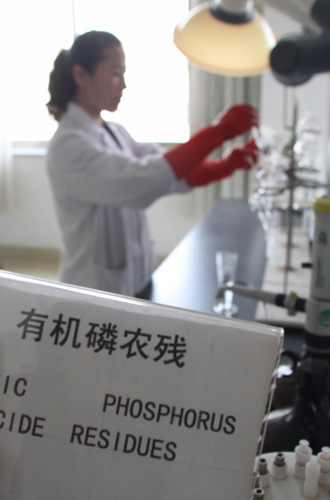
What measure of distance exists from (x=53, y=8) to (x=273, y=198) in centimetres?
288

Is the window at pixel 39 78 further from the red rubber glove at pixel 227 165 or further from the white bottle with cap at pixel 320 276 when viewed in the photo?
the white bottle with cap at pixel 320 276

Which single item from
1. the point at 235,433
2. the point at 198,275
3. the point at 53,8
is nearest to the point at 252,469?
the point at 235,433

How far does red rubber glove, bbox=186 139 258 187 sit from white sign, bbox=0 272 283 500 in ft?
4.58

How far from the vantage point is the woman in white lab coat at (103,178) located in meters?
1.32

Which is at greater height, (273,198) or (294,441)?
(273,198)

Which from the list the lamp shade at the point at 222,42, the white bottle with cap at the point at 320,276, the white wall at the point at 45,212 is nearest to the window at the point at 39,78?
the white wall at the point at 45,212

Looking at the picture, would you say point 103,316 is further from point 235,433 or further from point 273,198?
point 273,198

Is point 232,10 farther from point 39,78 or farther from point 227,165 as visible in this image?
point 39,78

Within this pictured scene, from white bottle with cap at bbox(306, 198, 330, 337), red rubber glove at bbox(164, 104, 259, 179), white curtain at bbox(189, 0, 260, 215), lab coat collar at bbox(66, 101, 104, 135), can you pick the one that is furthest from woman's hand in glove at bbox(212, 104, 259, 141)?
white curtain at bbox(189, 0, 260, 215)

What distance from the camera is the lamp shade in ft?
3.50

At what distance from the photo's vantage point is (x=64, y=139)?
1.36 metres

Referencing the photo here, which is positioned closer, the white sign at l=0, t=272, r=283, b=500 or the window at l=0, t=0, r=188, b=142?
the white sign at l=0, t=272, r=283, b=500

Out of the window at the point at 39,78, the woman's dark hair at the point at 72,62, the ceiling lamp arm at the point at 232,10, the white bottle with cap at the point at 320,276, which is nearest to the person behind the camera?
the white bottle with cap at the point at 320,276

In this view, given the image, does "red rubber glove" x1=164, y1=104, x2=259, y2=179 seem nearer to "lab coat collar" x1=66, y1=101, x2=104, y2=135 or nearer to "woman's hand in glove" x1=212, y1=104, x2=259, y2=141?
"woman's hand in glove" x1=212, y1=104, x2=259, y2=141
